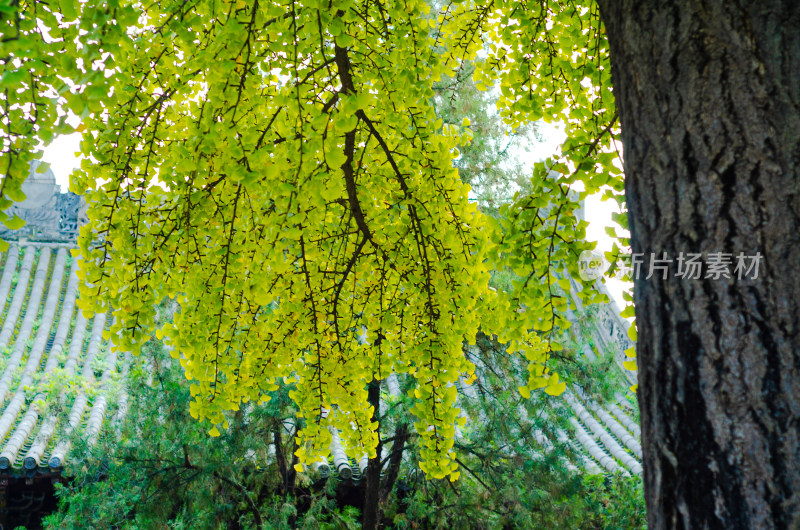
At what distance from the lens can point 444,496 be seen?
12.3ft

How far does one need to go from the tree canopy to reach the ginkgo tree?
0.01m

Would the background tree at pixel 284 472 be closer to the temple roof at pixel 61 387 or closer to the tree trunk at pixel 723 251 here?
the temple roof at pixel 61 387

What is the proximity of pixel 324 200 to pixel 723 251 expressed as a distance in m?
1.07

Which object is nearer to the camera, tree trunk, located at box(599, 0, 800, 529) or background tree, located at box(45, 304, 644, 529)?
tree trunk, located at box(599, 0, 800, 529)

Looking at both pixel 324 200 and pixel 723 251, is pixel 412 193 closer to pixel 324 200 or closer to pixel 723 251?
pixel 324 200

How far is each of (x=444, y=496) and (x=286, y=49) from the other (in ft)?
9.49

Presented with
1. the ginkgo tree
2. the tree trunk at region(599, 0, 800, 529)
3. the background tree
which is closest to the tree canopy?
the ginkgo tree

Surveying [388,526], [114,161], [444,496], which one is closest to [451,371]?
[114,161]

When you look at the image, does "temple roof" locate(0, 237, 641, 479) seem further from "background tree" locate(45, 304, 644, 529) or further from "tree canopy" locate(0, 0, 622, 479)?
"tree canopy" locate(0, 0, 622, 479)

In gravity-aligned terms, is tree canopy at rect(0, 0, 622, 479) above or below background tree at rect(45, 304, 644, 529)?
above

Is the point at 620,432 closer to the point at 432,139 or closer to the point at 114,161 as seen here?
the point at 432,139

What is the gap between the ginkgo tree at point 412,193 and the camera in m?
0.81

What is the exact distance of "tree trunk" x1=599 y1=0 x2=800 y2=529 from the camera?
2.53ft

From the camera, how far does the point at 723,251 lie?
818 millimetres
